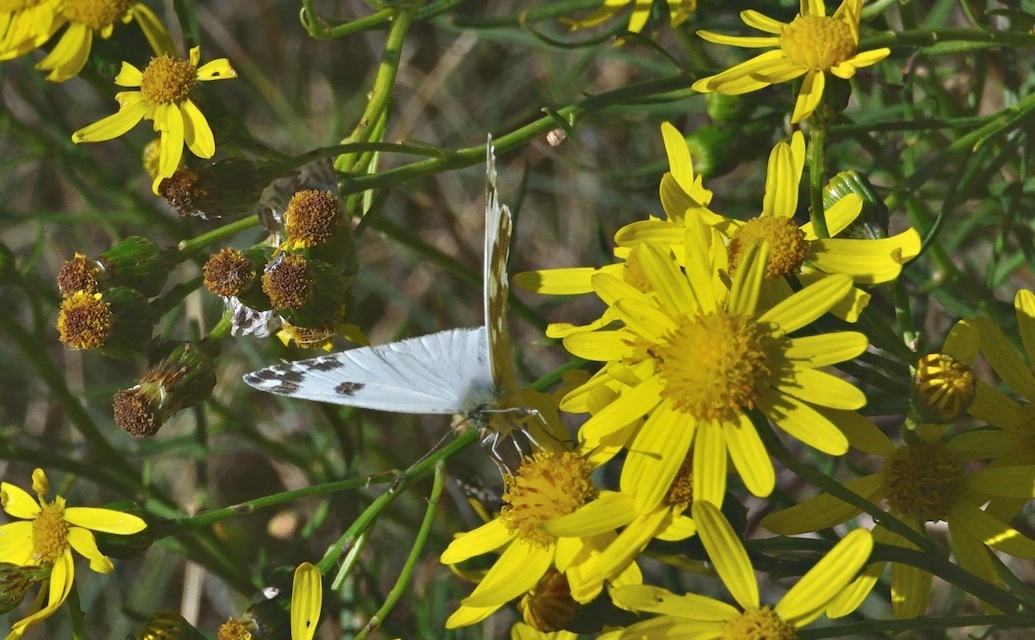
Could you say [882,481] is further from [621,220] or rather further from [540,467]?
[621,220]

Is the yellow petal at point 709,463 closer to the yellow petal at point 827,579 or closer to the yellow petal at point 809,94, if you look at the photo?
the yellow petal at point 827,579

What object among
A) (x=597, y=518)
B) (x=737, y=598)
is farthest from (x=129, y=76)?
(x=737, y=598)

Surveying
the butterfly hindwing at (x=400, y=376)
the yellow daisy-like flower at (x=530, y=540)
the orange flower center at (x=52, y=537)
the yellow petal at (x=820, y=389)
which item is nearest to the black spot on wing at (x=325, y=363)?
the butterfly hindwing at (x=400, y=376)

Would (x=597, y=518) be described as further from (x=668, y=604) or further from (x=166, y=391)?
(x=166, y=391)

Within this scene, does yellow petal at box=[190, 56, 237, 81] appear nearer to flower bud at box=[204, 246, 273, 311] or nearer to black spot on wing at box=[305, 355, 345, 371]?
flower bud at box=[204, 246, 273, 311]

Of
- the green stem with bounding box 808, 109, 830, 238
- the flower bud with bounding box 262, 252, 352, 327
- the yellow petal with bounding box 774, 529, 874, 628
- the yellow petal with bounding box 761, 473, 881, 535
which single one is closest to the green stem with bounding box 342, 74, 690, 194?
the flower bud with bounding box 262, 252, 352, 327

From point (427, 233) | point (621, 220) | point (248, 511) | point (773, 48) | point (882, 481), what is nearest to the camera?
point (882, 481)

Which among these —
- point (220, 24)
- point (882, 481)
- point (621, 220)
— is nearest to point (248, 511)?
point (882, 481)
